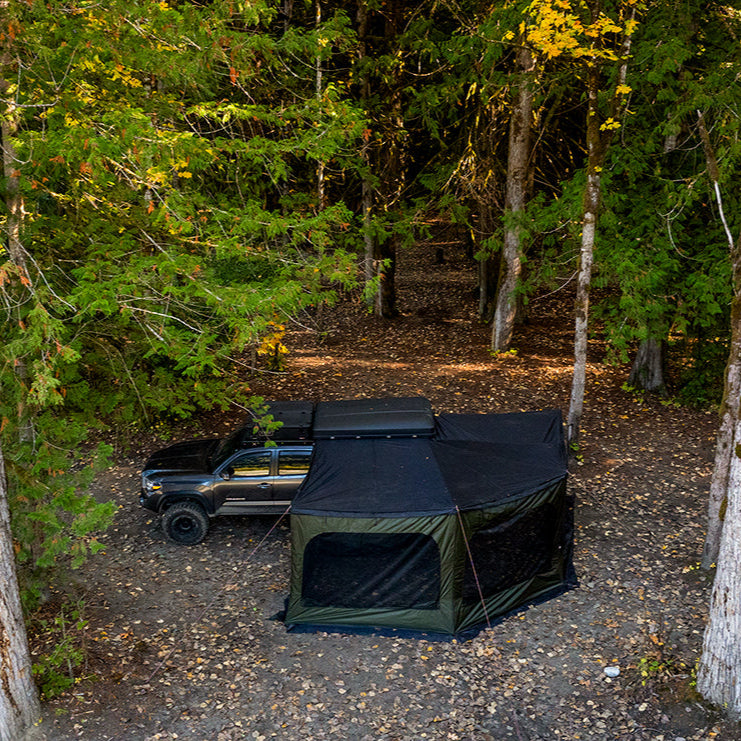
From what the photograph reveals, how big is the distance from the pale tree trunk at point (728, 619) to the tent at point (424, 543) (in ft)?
7.79

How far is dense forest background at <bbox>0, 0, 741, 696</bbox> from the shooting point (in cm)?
729

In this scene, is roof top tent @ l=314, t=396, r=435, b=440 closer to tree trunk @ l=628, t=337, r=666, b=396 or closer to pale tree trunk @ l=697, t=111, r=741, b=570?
pale tree trunk @ l=697, t=111, r=741, b=570

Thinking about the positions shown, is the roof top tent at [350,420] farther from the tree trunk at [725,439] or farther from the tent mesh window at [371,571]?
the tree trunk at [725,439]

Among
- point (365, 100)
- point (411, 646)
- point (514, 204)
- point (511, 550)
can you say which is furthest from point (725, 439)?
point (365, 100)

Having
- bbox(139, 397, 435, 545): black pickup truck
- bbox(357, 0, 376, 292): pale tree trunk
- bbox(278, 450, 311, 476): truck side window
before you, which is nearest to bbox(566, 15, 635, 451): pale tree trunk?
bbox(139, 397, 435, 545): black pickup truck

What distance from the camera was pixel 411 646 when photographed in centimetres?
779

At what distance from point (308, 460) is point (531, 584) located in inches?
142

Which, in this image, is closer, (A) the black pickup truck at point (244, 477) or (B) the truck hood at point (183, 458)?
(A) the black pickup truck at point (244, 477)

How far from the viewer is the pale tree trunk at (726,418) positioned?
749 cm

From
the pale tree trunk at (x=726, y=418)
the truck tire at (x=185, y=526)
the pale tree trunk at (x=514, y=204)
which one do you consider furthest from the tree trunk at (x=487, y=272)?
the truck tire at (x=185, y=526)

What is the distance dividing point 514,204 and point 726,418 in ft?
27.2

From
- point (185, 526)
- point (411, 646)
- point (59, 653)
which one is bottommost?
point (411, 646)

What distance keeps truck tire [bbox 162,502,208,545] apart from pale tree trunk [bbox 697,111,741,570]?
6932mm

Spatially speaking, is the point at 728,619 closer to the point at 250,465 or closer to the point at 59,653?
the point at 250,465
